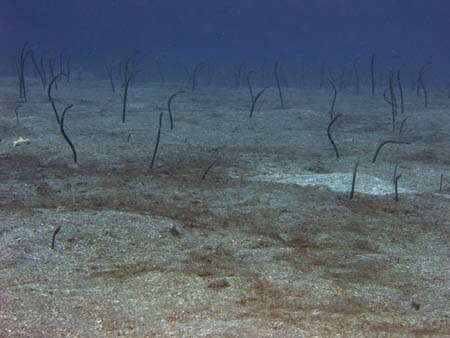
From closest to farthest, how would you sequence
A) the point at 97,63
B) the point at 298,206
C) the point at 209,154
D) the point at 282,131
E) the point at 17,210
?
the point at 17,210
the point at 298,206
the point at 209,154
the point at 282,131
the point at 97,63

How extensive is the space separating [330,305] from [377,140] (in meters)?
7.75

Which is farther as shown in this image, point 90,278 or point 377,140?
point 377,140

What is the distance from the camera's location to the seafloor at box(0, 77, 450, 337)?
3773mm

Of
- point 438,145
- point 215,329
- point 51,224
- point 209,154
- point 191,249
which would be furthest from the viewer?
point 438,145

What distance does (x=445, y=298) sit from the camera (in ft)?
13.9

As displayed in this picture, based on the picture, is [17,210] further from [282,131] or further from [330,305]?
[282,131]

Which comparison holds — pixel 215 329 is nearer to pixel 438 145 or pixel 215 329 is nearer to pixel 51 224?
pixel 51 224

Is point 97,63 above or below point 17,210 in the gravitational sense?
above

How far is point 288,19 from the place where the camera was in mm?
119188

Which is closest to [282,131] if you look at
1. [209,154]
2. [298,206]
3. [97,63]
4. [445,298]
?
[209,154]

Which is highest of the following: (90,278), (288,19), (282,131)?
(288,19)

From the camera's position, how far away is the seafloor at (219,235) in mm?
3773

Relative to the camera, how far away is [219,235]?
5.55 m

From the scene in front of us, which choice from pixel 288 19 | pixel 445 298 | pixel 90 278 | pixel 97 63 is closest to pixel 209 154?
pixel 90 278
